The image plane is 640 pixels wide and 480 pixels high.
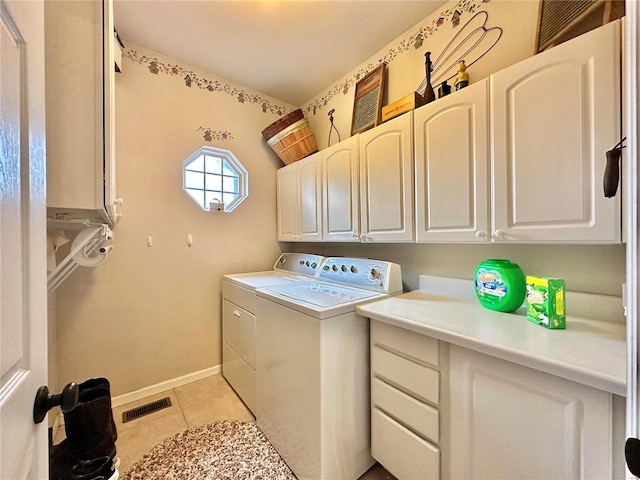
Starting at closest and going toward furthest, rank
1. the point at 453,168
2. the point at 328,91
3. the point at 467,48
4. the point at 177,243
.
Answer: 1. the point at 453,168
2. the point at 467,48
3. the point at 177,243
4. the point at 328,91

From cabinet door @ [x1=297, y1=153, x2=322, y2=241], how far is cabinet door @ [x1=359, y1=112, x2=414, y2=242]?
0.47 metres

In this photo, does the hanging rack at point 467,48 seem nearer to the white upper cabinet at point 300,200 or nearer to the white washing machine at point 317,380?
the white upper cabinet at point 300,200

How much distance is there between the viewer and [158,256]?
208cm

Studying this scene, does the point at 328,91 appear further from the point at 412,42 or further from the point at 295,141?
the point at 412,42

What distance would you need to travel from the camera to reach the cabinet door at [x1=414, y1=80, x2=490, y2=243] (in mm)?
1216

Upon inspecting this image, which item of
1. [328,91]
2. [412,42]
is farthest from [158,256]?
[412,42]

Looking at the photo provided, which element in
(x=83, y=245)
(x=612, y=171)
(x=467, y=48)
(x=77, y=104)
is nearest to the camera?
(x=612, y=171)

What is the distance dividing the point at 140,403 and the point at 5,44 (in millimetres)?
2362

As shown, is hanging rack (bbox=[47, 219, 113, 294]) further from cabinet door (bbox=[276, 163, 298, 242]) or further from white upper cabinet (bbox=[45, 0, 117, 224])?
cabinet door (bbox=[276, 163, 298, 242])

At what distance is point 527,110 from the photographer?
107 cm

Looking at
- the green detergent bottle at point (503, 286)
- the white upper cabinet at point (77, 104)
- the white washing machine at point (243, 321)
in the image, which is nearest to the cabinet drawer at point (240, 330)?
the white washing machine at point (243, 321)

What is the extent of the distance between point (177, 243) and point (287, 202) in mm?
1054

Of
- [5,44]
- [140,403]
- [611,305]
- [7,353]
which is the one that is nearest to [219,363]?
[140,403]

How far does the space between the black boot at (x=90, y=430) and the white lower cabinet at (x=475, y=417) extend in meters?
1.18
